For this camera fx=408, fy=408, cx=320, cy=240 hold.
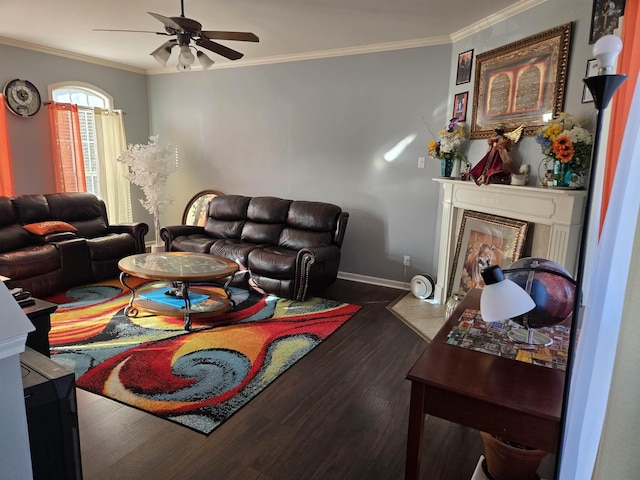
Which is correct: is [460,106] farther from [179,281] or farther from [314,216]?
[179,281]

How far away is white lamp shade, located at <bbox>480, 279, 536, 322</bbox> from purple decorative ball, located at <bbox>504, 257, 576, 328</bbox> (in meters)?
0.21

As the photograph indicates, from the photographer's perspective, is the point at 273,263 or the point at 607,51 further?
the point at 273,263

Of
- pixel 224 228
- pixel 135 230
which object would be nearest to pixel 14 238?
pixel 135 230

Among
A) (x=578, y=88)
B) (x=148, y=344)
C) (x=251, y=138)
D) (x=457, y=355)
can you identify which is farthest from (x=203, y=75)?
(x=457, y=355)

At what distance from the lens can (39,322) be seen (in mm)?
1968

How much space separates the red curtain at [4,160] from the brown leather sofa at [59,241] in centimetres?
23

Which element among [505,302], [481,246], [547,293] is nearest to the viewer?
[505,302]

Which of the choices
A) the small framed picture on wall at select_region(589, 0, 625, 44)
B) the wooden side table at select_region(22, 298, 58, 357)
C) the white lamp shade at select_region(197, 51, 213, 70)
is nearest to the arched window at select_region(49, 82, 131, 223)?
the white lamp shade at select_region(197, 51, 213, 70)

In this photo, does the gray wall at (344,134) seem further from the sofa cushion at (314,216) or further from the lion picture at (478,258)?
the lion picture at (478,258)

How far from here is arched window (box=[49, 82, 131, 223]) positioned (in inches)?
208

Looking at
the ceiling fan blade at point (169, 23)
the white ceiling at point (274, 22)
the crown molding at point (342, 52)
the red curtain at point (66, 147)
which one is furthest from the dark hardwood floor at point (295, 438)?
the red curtain at point (66, 147)

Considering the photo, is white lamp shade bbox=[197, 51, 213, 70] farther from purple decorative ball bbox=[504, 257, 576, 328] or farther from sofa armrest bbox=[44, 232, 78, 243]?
purple decorative ball bbox=[504, 257, 576, 328]

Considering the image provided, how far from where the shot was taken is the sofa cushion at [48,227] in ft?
14.4

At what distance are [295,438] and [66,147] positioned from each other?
15.6 feet
